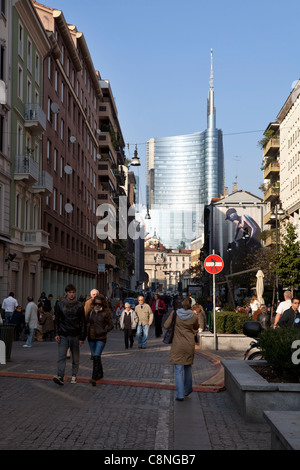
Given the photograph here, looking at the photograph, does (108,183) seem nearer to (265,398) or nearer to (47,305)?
(47,305)

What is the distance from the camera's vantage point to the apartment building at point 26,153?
34.8 metres

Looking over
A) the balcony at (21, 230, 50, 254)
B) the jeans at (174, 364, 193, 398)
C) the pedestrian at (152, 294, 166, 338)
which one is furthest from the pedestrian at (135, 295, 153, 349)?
the balcony at (21, 230, 50, 254)

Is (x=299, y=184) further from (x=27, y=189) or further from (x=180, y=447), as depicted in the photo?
(x=180, y=447)

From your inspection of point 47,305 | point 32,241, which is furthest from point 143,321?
point 32,241

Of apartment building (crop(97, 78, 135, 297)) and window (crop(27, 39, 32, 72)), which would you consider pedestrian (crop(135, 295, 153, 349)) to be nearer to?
→ window (crop(27, 39, 32, 72))

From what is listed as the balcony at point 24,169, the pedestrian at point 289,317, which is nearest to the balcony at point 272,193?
the balcony at point 24,169

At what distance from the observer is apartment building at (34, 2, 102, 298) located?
147ft

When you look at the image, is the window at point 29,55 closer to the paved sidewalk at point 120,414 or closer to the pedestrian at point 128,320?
the pedestrian at point 128,320

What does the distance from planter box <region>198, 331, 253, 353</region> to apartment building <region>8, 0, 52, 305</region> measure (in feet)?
48.1

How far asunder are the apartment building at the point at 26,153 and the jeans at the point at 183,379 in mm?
23209

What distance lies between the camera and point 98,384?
12.2 meters

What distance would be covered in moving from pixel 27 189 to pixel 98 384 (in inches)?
1035

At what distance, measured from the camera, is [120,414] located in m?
8.94
